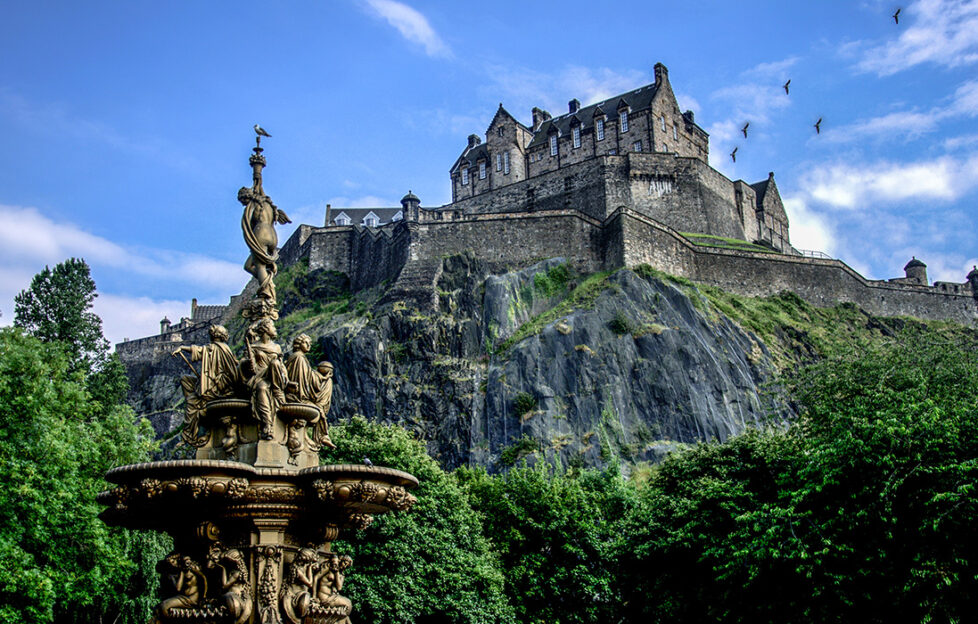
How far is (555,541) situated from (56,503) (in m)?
14.3

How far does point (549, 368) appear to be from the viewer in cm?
4569

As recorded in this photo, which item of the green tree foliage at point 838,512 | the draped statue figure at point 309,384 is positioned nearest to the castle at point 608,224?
the green tree foliage at point 838,512

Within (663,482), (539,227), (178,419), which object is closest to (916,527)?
(663,482)

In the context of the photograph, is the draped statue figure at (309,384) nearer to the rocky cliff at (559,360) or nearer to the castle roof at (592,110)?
the rocky cliff at (559,360)

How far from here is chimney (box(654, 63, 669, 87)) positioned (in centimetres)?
6981

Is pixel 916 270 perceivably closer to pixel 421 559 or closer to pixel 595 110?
pixel 595 110

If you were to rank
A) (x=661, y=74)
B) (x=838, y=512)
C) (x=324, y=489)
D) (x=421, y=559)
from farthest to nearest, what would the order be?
(x=661, y=74), (x=421, y=559), (x=838, y=512), (x=324, y=489)

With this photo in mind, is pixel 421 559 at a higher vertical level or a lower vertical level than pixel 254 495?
lower

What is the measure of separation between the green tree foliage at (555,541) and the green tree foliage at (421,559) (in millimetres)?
1581

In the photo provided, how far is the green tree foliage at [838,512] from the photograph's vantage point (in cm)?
1608

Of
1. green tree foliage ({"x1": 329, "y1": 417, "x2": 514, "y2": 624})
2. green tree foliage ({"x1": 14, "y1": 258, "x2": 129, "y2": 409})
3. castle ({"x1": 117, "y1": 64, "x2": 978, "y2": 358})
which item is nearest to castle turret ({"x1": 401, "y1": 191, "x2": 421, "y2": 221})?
castle ({"x1": 117, "y1": 64, "x2": 978, "y2": 358})

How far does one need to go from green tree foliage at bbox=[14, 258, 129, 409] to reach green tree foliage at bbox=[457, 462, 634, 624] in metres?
19.6

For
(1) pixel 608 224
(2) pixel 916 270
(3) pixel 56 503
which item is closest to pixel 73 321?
(3) pixel 56 503

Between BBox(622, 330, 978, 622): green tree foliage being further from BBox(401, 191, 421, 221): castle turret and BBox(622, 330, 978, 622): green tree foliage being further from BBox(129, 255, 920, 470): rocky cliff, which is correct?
BBox(401, 191, 421, 221): castle turret
